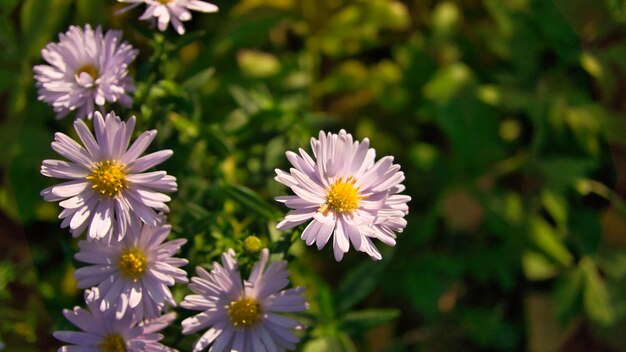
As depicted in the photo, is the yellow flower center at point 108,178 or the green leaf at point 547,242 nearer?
the yellow flower center at point 108,178

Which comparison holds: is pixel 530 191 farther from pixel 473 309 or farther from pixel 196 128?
pixel 196 128

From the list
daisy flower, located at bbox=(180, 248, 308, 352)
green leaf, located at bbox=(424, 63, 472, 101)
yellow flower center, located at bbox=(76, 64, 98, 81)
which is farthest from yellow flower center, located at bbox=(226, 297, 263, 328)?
green leaf, located at bbox=(424, 63, 472, 101)

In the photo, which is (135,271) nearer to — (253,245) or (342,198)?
(253,245)

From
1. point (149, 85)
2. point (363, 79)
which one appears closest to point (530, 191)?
point (363, 79)

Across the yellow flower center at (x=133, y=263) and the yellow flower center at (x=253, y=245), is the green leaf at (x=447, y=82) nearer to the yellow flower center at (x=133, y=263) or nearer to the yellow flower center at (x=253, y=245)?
the yellow flower center at (x=253, y=245)

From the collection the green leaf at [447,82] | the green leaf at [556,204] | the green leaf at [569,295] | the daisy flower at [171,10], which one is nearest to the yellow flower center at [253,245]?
the daisy flower at [171,10]

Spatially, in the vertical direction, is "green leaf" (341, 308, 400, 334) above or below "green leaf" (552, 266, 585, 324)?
below

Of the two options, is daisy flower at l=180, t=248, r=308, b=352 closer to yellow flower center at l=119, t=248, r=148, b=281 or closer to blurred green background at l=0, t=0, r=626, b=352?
yellow flower center at l=119, t=248, r=148, b=281
